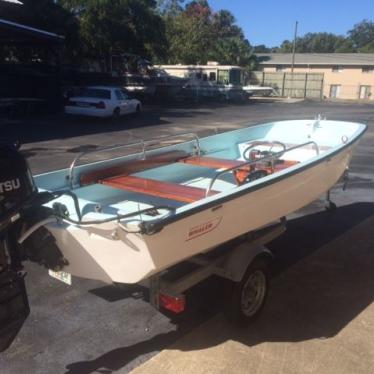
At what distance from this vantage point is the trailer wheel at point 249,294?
161 inches

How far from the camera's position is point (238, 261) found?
13.5 feet

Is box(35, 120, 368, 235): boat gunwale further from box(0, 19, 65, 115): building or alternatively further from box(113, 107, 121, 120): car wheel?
box(0, 19, 65, 115): building

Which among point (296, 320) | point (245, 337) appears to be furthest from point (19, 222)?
point (296, 320)

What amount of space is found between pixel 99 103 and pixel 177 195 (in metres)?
15.8

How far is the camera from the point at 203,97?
37281mm

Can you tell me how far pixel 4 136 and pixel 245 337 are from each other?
44.5ft

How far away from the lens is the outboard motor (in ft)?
10.3

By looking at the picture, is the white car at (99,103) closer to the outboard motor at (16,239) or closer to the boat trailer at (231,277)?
the boat trailer at (231,277)

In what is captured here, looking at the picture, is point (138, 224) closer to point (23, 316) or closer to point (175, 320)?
point (23, 316)

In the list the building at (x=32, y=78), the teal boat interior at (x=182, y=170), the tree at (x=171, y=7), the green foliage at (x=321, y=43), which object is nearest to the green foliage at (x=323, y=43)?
the green foliage at (x=321, y=43)

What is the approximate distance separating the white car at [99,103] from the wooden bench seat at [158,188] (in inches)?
592

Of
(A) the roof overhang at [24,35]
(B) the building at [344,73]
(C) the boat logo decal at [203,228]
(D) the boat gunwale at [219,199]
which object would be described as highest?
(A) the roof overhang at [24,35]

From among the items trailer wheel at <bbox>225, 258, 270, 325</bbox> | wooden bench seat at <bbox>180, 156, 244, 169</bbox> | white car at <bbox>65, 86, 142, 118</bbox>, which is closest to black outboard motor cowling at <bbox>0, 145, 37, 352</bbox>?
trailer wheel at <bbox>225, 258, 270, 325</bbox>

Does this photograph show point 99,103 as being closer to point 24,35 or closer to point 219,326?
point 24,35
